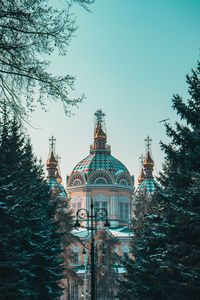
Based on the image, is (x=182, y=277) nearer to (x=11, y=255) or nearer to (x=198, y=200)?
(x=198, y=200)

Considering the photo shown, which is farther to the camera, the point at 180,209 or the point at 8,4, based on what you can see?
the point at 180,209

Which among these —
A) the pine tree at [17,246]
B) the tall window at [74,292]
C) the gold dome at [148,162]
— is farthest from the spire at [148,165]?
the pine tree at [17,246]

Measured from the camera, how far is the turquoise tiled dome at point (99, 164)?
182ft

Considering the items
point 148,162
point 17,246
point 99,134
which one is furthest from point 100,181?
point 17,246

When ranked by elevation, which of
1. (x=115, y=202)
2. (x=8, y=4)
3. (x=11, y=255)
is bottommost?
(x=11, y=255)

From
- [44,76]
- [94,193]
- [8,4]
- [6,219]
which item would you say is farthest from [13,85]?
[94,193]

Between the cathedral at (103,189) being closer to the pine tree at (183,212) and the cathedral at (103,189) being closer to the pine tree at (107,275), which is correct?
the pine tree at (107,275)

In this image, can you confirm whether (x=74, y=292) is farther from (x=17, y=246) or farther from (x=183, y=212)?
(x=183, y=212)

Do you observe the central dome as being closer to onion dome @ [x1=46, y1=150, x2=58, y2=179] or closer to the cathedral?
the cathedral

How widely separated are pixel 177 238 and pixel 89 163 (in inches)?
1774

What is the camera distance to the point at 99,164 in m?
56.3

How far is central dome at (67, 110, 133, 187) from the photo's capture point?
5462 cm

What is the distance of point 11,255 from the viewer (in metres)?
11.1

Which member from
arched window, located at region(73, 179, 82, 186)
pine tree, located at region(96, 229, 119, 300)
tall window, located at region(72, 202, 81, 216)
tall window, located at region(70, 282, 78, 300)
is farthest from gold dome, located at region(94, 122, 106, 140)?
pine tree, located at region(96, 229, 119, 300)
